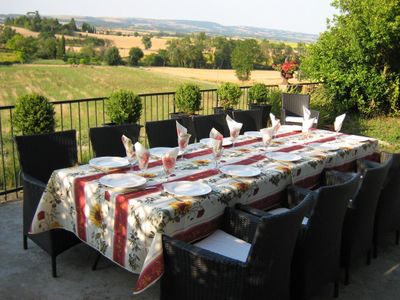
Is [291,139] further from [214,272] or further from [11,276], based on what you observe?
[11,276]

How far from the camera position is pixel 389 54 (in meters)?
9.30

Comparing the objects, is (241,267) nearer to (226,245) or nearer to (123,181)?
(226,245)

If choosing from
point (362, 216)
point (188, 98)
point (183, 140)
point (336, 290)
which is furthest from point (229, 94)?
point (336, 290)

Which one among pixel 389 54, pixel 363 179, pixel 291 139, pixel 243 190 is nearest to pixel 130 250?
pixel 243 190

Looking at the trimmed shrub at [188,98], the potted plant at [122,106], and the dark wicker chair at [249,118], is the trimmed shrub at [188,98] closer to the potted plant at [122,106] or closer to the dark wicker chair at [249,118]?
the potted plant at [122,106]

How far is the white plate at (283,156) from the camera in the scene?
320 centimetres

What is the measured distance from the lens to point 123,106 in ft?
17.8

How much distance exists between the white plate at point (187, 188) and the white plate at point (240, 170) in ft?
1.01

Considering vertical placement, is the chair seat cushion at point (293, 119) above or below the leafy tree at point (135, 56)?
below

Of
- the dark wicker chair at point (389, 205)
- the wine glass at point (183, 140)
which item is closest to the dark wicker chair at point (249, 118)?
the wine glass at point (183, 140)

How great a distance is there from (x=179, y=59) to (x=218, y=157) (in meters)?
44.0

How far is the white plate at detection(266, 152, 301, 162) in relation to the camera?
320 centimetres

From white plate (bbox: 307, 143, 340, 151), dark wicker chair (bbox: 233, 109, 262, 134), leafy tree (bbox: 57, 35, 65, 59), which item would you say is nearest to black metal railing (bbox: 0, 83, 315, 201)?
dark wicker chair (bbox: 233, 109, 262, 134)

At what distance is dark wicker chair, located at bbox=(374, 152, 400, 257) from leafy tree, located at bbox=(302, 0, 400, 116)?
6.38m
